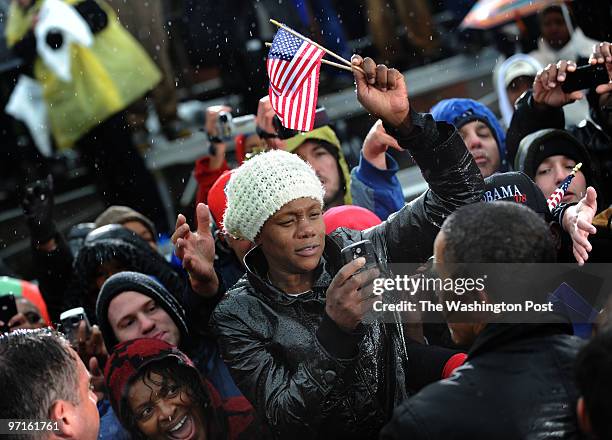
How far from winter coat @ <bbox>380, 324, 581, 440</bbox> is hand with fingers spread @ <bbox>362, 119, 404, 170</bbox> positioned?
190cm

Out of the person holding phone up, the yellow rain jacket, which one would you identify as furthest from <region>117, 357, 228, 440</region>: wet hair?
the yellow rain jacket

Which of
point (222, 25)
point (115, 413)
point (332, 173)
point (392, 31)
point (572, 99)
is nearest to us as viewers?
point (115, 413)

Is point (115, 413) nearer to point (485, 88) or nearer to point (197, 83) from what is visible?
point (485, 88)

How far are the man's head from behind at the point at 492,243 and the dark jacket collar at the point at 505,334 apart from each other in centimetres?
5

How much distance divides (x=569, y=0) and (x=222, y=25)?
2993mm

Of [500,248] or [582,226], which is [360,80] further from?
[500,248]

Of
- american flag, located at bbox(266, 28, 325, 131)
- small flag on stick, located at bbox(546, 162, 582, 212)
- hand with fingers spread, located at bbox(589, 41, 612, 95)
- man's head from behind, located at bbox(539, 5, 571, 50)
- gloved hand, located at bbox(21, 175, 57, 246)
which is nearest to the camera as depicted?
american flag, located at bbox(266, 28, 325, 131)

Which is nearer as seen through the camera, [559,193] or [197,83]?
[559,193]

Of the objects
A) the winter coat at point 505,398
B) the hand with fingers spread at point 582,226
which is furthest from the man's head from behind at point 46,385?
the hand with fingers spread at point 582,226

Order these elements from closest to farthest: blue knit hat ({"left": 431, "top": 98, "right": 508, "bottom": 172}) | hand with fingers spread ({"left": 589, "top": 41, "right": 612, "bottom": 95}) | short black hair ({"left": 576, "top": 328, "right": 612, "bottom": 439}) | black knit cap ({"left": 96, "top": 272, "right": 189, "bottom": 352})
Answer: short black hair ({"left": 576, "top": 328, "right": 612, "bottom": 439}), hand with fingers spread ({"left": 589, "top": 41, "right": 612, "bottom": 95}), black knit cap ({"left": 96, "top": 272, "right": 189, "bottom": 352}), blue knit hat ({"left": 431, "top": 98, "right": 508, "bottom": 172})

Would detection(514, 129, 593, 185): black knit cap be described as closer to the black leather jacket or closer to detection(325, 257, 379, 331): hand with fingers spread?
the black leather jacket

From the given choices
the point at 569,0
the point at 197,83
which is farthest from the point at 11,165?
the point at 569,0

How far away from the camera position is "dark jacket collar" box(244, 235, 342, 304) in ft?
9.45

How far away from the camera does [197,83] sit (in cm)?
849
